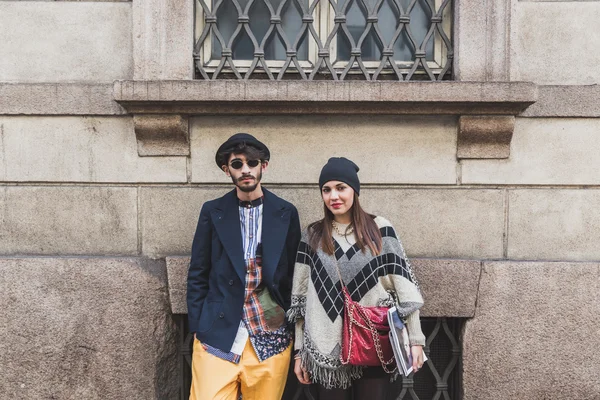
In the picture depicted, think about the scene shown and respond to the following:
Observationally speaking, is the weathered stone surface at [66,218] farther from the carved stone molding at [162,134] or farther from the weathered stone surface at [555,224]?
the weathered stone surface at [555,224]

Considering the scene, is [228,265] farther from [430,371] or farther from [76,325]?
[430,371]

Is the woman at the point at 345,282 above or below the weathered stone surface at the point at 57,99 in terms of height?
below

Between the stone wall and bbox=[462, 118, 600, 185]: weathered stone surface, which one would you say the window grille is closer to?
the stone wall

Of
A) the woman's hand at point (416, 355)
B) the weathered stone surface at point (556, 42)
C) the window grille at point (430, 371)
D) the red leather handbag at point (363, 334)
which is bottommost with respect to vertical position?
the window grille at point (430, 371)

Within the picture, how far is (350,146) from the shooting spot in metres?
4.22

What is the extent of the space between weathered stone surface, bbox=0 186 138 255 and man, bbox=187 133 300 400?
0.96 m

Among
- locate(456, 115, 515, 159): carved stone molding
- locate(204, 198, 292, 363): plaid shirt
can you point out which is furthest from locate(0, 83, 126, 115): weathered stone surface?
locate(456, 115, 515, 159): carved stone molding

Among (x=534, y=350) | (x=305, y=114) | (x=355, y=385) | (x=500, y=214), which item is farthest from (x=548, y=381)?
(x=305, y=114)

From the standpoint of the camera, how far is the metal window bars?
165 inches

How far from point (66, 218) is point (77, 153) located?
47 cm

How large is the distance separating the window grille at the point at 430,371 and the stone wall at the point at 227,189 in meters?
0.15

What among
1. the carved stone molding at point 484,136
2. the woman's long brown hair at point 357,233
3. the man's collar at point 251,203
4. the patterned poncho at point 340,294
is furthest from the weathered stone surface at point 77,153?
the carved stone molding at point 484,136

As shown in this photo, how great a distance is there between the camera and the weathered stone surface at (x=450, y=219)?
421cm

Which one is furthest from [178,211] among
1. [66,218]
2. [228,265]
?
[228,265]
